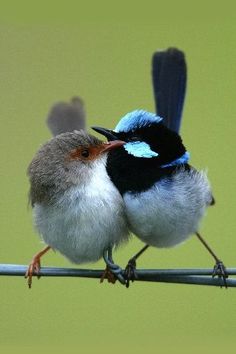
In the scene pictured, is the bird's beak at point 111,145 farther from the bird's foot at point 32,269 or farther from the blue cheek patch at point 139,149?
the bird's foot at point 32,269

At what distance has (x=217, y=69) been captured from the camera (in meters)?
8.04

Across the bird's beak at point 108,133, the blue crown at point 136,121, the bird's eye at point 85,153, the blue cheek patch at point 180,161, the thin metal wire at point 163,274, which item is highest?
the blue crown at point 136,121

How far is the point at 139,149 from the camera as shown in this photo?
4.09 metres

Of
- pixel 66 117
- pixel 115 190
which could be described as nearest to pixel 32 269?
pixel 115 190

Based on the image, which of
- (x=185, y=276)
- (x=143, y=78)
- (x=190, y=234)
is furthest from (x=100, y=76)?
(x=185, y=276)

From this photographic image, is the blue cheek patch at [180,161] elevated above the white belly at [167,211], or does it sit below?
above

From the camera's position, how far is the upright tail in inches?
187

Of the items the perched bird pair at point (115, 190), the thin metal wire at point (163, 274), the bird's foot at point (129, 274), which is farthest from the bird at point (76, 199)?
the thin metal wire at point (163, 274)

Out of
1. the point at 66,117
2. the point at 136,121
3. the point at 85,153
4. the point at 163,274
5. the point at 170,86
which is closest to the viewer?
the point at 163,274

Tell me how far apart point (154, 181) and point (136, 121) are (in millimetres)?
278

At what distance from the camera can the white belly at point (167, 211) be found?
4.09 meters

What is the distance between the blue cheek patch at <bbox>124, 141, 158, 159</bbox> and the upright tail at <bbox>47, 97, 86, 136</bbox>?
73 cm

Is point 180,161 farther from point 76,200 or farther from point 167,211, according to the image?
point 76,200

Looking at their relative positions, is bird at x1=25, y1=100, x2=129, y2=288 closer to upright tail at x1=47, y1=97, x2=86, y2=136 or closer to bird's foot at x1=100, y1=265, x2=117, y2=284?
bird's foot at x1=100, y1=265, x2=117, y2=284
